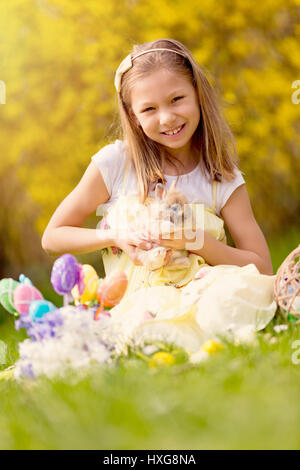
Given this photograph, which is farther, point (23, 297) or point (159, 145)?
point (159, 145)

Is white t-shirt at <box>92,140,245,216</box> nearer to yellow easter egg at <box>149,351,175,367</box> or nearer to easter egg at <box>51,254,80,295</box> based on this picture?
easter egg at <box>51,254,80,295</box>

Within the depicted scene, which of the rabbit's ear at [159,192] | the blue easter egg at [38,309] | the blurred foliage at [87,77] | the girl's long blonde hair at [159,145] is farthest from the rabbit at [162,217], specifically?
the blurred foliage at [87,77]

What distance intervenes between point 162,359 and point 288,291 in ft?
1.70

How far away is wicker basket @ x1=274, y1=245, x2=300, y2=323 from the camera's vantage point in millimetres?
1705

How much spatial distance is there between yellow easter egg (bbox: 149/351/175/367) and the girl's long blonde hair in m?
0.78

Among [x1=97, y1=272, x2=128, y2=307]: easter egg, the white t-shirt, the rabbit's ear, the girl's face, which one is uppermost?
the girl's face

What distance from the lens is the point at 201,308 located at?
68.3 inches

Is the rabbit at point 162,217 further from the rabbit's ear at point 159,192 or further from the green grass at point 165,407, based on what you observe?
the green grass at point 165,407

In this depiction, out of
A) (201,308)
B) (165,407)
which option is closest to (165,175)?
(201,308)

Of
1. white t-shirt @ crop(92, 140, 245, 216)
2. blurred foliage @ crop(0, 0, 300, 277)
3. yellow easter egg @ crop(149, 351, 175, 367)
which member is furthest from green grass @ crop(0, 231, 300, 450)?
blurred foliage @ crop(0, 0, 300, 277)

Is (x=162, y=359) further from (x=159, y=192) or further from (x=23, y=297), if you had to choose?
(x=159, y=192)

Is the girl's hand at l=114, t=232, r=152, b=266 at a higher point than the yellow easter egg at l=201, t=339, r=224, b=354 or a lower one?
higher

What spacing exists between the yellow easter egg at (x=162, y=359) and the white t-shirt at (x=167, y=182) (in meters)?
0.86
